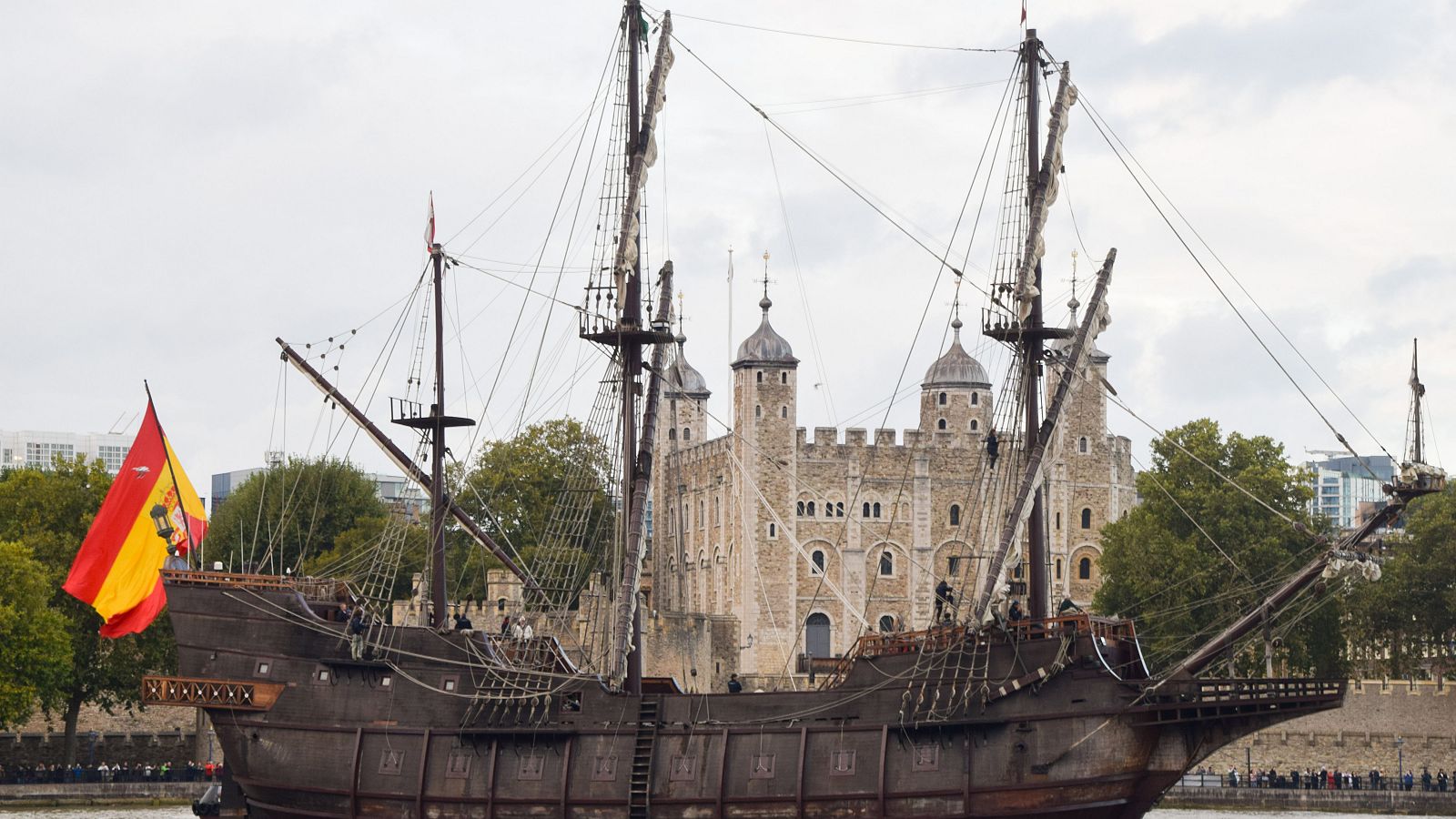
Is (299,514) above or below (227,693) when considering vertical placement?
above

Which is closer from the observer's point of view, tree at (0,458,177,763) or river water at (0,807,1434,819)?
river water at (0,807,1434,819)

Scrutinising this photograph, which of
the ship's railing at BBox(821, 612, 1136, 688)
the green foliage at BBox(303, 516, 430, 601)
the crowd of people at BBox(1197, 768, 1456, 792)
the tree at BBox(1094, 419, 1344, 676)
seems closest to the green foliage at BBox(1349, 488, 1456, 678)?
the tree at BBox(1094, 419, 1344, 676)

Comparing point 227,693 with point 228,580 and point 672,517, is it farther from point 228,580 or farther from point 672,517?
point 672,517

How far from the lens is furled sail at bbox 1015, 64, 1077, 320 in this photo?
41.7 metres

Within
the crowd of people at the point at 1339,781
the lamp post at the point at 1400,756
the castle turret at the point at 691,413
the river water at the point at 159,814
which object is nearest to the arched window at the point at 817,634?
the castle turret at the point at 691,413

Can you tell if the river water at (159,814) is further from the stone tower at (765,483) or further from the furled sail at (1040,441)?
the stone tower at (765,483)

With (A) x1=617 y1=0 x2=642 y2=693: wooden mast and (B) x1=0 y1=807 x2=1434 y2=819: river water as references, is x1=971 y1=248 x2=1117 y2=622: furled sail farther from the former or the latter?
(B) x1=0 y1=807 x2=1434 y2=819: river water

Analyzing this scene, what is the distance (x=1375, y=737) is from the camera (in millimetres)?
63312

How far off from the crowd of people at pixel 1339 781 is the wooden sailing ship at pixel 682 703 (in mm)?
18791

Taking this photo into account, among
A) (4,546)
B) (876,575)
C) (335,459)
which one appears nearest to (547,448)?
(335,459)

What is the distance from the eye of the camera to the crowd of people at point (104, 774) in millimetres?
58750

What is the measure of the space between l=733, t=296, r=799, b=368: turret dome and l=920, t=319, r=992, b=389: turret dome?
6111 mm

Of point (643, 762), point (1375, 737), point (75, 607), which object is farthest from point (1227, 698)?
point (75, 607)

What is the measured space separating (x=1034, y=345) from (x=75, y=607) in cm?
3237
